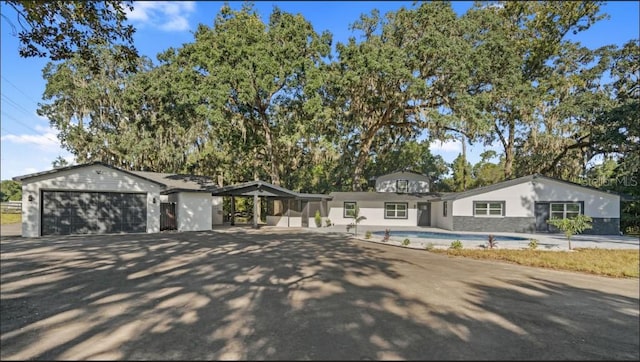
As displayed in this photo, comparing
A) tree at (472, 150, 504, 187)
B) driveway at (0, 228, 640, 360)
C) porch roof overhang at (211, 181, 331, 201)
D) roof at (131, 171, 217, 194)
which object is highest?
tree at (472, 150, 504, 187)

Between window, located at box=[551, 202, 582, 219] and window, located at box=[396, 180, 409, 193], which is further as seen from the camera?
window, located at box=[396, 180, 409, 193]

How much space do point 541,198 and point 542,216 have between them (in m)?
1.21

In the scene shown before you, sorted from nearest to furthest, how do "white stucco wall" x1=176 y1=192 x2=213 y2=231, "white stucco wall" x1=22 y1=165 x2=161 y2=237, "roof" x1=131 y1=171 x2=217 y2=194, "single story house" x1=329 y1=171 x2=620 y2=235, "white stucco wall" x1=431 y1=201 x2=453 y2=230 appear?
"white stucco wall" x1=22 y1=165 x2=161 y2=237
"single story house" x1=329 y1=171 x2=620 y2=235
"white stucco wall" x1=176 y1=192 x2=213 y2=231
"roof" x1=131 y1=171 x2=217 y2=194
"white stucco wall" x1=431 y1=201 x2=453 y2=230

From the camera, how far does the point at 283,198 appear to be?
28.5 metres

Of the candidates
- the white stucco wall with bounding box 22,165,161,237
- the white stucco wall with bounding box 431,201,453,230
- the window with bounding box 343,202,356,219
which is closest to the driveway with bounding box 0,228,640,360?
the white stucco wall with bounding box 22,165,161,237

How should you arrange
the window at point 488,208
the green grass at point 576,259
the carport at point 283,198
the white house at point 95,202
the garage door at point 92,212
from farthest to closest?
1. the carport at point 283,198
2. the window at point 488,208
3. the garage door at point 92,212
4. the white house at point 95,202
5. the green grass at point 576,259

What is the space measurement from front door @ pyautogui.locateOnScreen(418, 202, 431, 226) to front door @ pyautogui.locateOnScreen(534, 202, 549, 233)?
29.1ft

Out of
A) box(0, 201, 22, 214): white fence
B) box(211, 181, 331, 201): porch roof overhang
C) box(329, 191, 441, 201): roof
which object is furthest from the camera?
box(0, 201, 22, 214): white fence

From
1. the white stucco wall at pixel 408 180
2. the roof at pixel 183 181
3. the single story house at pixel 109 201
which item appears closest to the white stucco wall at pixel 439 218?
the white stucco wall at pixel 408 180

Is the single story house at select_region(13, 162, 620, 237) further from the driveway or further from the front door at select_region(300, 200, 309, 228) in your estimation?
the driveway

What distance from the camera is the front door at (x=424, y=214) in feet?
→ 101

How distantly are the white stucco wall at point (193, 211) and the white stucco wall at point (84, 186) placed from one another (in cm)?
167

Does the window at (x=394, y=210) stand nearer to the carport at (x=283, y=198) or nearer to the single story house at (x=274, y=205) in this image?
the single story house at (x=274, y=205)

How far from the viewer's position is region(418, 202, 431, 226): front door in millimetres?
30641
